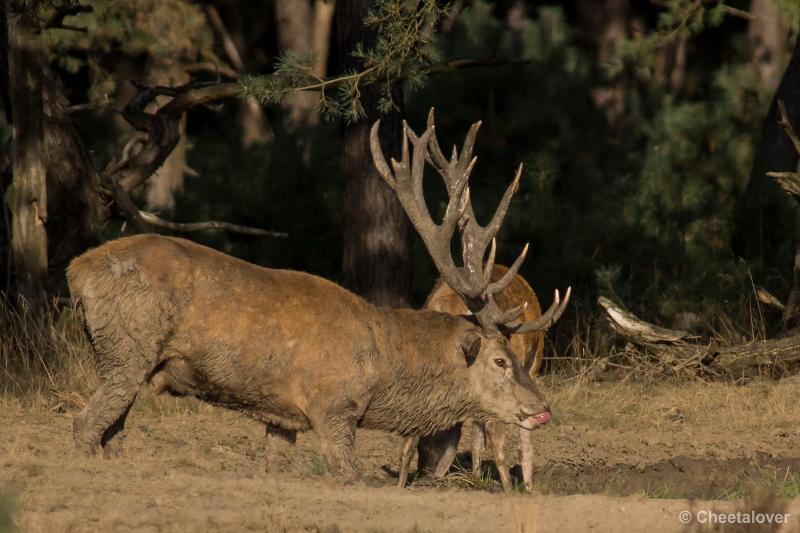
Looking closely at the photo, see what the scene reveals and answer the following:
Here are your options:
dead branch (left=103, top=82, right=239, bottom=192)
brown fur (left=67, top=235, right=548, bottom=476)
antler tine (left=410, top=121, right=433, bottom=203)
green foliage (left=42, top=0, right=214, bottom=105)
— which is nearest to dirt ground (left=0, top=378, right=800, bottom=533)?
brown fur (left=67, top=235, right=548, bottom=476)

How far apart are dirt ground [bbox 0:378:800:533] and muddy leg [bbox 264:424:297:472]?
14 cm

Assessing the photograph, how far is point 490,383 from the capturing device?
27.6 ft

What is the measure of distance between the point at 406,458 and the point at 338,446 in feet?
2.42

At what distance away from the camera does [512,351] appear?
8539mm

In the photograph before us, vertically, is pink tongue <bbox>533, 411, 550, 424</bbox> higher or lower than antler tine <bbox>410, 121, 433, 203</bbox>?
lower

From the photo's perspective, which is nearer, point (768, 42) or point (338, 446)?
point (338, 446)

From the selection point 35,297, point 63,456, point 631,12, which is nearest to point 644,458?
point 63,456

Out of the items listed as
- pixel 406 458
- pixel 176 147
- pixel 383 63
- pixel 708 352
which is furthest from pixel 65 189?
pixel 176 147

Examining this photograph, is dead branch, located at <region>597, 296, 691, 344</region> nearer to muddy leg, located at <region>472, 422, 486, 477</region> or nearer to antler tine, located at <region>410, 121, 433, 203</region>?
muddy leg, located at <region>472, 422, 486, 477</region>

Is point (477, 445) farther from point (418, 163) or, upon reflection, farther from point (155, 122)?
point (155, 122)

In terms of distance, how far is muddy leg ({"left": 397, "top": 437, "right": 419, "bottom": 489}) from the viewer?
8492 millimetres

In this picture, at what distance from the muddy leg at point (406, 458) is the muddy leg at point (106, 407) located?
5.36 ft

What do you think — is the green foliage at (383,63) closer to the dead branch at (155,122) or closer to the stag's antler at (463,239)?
the dead branch at (155,122)

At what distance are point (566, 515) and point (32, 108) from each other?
7.11m
